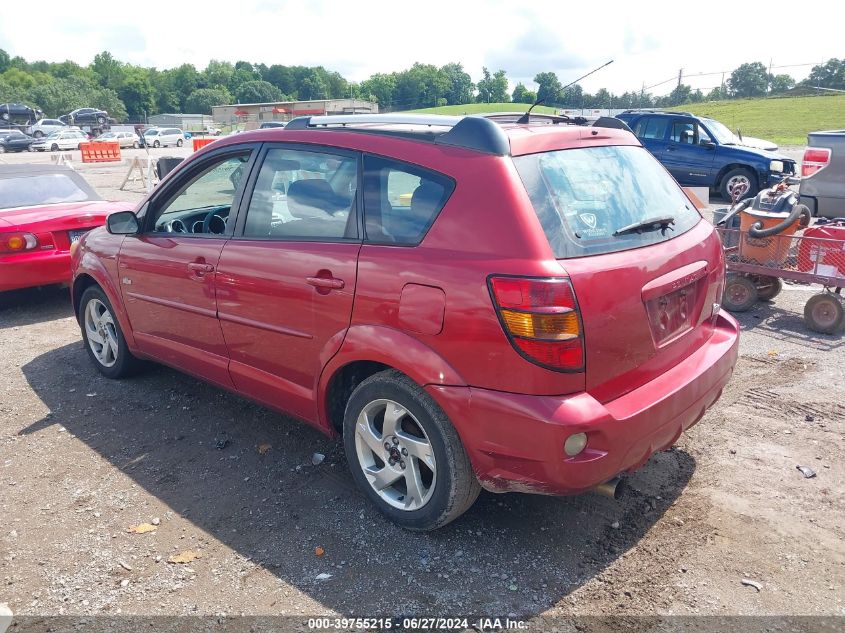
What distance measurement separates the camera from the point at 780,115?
157 feet

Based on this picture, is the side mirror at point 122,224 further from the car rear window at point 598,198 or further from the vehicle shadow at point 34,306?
the vehicle shadow at point 34,306

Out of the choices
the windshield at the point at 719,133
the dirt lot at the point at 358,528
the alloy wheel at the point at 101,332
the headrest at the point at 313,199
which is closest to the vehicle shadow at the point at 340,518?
the dirt lot at the point at 358,528

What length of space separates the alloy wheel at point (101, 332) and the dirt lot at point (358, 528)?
571 millimetres

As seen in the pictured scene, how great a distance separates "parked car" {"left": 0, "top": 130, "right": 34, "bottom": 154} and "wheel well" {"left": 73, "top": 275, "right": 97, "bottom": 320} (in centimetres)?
4751

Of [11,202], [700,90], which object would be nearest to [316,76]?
[700,90]

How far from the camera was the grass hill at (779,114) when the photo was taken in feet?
133

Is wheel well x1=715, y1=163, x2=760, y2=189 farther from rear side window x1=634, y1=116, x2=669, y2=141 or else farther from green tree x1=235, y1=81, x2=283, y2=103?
green tree x1=235, y1=81, x2=283, y2=103

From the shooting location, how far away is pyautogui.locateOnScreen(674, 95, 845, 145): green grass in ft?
133

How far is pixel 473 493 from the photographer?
308cm

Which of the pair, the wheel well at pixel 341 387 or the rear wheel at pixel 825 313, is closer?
the wheel well at pixel 341 387

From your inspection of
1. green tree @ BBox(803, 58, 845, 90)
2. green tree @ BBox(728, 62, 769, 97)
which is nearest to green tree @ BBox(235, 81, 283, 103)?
green tree @ BBox(728, 62, 769, 97)

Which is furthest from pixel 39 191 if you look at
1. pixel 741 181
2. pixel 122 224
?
pixel 741 181

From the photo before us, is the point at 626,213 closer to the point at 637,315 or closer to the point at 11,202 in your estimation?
the point at 637,315

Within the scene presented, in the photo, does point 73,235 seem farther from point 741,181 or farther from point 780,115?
point 780,115
